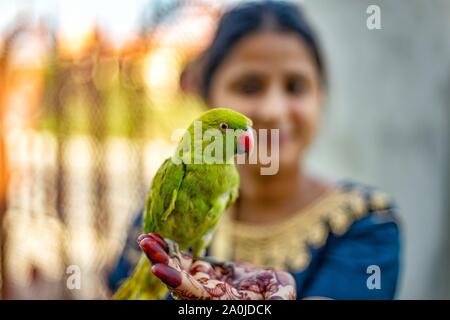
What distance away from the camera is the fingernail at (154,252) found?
1.18ft

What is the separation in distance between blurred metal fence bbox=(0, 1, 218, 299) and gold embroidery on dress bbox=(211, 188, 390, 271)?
195 mm

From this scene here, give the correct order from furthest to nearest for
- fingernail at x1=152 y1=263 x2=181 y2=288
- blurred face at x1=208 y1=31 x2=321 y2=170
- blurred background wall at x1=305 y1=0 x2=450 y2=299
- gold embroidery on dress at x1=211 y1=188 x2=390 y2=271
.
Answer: blurred background wall at x1=305 y1=0 x2=450 y2=299, gold embroidery on dress at x1=211 y1=188 x2=390 y2=271, blurred face at x1=208 y1=31 x2=321 y2=170, fingernail at x1=152 y1=263 x2=181 y2=288

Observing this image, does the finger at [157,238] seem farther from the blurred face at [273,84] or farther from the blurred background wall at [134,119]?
the blurred background wall at [134,119]

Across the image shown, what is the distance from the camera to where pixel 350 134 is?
1.11 m

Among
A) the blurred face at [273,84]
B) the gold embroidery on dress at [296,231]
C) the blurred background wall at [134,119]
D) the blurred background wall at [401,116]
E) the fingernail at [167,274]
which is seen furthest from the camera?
the blurred background wall at [401,116]

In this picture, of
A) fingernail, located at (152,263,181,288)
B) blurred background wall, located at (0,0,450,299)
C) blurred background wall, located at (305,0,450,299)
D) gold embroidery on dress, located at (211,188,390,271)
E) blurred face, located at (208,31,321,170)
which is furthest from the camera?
blurred background wall, located at (305,0,450,299)

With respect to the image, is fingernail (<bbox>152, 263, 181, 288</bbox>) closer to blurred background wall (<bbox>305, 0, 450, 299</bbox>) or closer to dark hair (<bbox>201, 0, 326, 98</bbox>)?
dark hair (<bbox>201, 0, 326, 98</bbox>)

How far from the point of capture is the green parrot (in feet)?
1.21

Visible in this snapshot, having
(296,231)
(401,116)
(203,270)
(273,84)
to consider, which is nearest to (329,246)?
(296,231)

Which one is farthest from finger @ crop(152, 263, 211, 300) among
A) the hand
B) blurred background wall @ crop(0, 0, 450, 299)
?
blurred background wall @ crop(0, 0, 450, 299)

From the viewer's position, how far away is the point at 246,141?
37 centimetres

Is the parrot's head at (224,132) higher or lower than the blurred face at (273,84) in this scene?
lower

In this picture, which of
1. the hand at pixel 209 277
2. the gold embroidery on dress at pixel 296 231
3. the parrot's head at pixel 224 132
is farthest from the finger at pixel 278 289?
the gold embroidery on dress at pixel 296 231

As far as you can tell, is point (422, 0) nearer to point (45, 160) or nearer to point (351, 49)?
point (351, 49)
